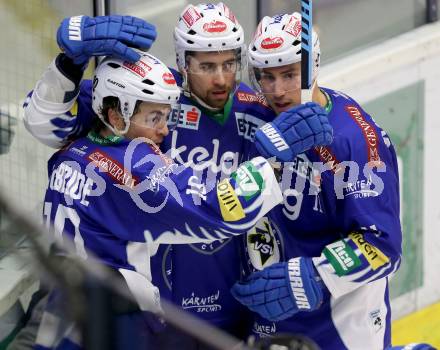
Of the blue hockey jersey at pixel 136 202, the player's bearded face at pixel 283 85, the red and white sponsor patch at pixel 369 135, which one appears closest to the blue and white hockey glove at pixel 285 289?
the blue hockey jersey at pixel 136 202

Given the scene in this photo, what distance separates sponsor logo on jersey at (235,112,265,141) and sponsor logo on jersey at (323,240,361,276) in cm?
41

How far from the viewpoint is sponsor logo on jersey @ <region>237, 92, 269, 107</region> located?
4273 millimetres

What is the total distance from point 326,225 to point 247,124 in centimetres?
37

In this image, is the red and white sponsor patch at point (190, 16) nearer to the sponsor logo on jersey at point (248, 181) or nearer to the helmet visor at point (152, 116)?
the helmet visor at point (152, 116)

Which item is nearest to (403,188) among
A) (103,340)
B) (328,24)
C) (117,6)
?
(328,24)

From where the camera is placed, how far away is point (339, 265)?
4.04 m

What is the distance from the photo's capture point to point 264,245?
167 inches

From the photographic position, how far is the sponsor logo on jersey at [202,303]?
14.0 ft

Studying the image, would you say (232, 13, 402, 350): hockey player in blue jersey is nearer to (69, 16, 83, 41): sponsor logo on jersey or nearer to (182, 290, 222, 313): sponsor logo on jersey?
(182, 290, 222, 313): sponsor logo on jersey

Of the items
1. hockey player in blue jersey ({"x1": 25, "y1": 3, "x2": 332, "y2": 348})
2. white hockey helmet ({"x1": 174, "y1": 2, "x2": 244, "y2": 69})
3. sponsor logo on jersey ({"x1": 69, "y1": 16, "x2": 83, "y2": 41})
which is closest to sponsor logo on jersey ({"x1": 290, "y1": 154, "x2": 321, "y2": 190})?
hockey player in blue jersey ({"x1": 25, "y1": 3, "x2": 332, "y2": 348})

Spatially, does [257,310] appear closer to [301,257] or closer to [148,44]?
[301,257]

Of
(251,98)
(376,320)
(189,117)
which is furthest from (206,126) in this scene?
(376,320)

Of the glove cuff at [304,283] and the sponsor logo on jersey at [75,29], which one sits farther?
the glove cuff at [304,283]

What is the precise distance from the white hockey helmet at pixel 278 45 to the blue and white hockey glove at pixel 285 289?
1.76 feet
